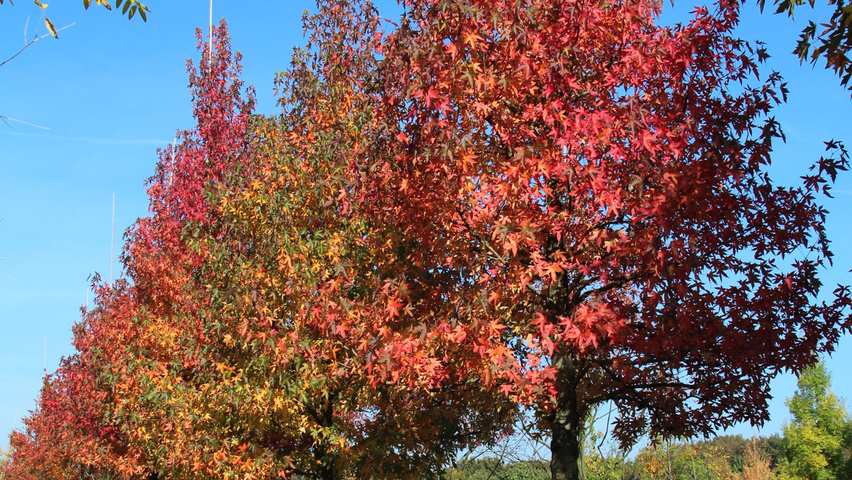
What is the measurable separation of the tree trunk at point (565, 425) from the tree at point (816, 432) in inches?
2192

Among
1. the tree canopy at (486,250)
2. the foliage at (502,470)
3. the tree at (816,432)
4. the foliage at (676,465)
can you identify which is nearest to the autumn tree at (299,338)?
the tree canopy at (486,250)

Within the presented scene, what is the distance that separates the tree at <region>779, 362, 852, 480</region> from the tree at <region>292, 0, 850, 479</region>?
55574 millimetres

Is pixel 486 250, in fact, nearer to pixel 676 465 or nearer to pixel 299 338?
pixel 299 338

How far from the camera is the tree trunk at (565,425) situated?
985cm

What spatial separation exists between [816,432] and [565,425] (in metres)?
58.7

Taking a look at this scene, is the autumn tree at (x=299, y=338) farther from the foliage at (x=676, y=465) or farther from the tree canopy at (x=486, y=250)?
the foliage at (x=676, y=465)

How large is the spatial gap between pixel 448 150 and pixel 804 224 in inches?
184

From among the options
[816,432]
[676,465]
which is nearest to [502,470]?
[676,465]

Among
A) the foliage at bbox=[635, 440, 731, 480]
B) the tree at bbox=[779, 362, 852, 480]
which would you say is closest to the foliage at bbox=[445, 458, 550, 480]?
the foliage at bbox=[635, 440, 731, 480]

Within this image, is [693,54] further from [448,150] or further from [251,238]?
[251,238]

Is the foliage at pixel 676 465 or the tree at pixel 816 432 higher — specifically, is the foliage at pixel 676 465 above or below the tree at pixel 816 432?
below

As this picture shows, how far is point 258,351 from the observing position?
39.0 ft

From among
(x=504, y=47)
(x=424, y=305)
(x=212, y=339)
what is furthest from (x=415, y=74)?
(x=212, y=339)

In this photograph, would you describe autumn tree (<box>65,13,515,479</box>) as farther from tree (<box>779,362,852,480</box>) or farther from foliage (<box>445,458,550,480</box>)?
tree (<box>779,362,852,480</box>)
